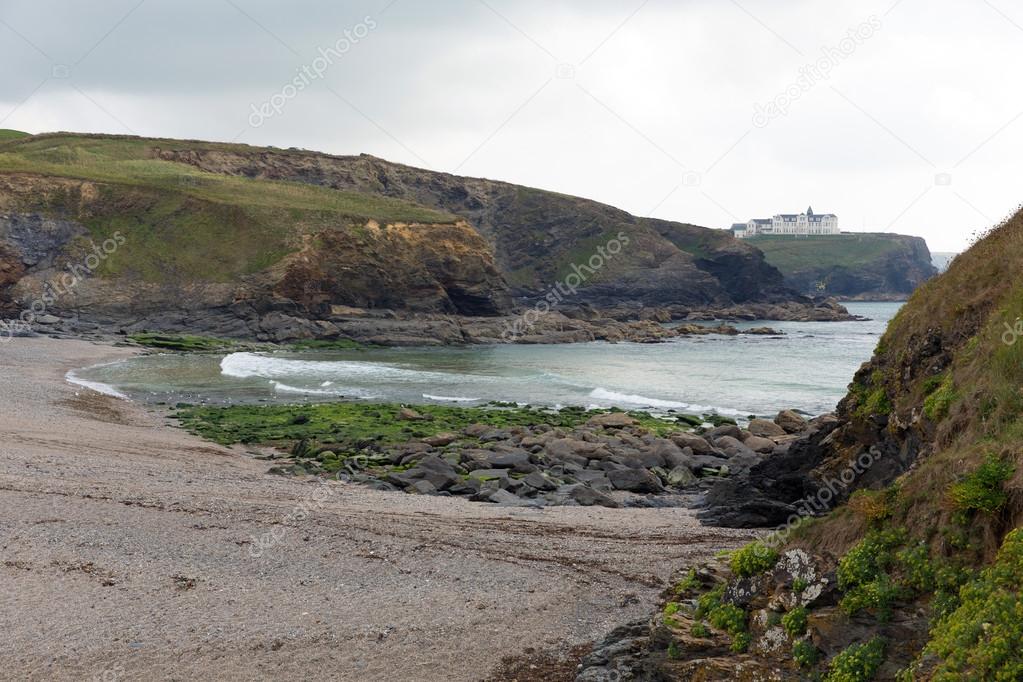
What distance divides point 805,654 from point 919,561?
53.3 inches

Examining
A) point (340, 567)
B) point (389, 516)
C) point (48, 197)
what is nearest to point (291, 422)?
point (389, 516)

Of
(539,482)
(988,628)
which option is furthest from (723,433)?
(988,628)

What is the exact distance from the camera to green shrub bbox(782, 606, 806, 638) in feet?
27.2

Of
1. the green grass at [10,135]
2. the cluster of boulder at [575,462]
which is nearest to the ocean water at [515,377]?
the cluster of boulder at [575,462]

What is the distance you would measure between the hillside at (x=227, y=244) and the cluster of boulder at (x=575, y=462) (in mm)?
59305

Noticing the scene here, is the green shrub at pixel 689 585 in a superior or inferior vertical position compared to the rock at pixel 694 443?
superior

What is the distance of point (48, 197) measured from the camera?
9519 centimetres

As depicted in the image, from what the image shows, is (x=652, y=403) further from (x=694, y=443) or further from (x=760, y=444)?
(x=694, y=443)

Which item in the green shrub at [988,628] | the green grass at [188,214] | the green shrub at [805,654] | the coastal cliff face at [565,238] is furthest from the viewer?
the coastal cliff face at [565,238]

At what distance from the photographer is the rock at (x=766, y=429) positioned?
32219 mm

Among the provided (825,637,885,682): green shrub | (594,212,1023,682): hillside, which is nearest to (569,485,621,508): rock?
(594,212,1023,682): hillside

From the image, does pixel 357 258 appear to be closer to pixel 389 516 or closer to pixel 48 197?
pixel 48 197

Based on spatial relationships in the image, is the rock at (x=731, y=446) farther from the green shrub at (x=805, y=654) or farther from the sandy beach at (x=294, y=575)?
the green shrub at (x=805, y=654)

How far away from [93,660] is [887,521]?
9094 mm
